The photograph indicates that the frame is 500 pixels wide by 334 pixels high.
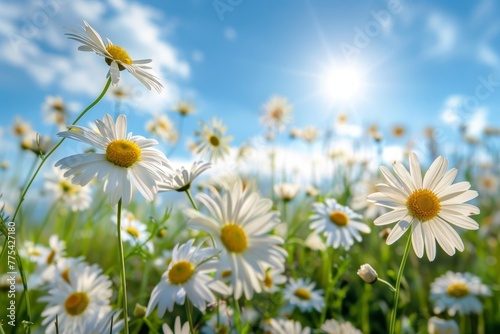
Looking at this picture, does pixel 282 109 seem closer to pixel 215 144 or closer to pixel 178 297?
pixel 215 144

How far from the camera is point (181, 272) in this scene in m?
0.97

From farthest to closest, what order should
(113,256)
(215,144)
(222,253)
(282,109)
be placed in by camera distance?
1. (282,109)
2. (113,256)
3. (215,144)
4. (222,253)

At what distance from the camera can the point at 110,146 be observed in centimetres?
97

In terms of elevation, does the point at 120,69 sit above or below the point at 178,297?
above

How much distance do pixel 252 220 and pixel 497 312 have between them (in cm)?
239

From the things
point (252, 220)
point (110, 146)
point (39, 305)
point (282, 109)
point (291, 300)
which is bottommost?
point (39, 305)

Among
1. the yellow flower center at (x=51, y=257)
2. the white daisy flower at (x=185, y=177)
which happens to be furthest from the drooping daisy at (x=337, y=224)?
the yellow flower center at (x=51, y=257)

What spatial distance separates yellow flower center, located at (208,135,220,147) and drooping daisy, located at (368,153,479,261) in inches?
55.2

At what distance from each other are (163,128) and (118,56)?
2.58m

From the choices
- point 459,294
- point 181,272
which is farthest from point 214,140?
point 459,294

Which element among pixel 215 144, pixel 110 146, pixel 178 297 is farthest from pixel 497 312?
pixel 110 146

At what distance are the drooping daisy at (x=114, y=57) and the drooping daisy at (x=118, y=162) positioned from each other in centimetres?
12

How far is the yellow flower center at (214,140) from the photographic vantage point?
2.33 m

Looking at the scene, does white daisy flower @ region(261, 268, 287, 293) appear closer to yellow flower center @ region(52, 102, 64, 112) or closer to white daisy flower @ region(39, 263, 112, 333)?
white daisy flower @ region(39, 263, 112, 333)
